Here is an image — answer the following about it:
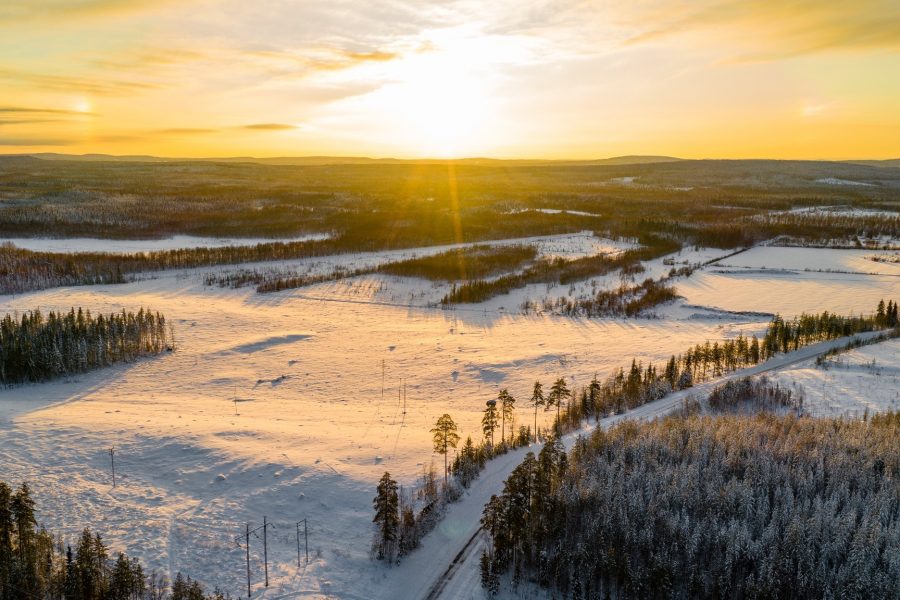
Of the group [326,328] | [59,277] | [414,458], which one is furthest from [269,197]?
[414,458]

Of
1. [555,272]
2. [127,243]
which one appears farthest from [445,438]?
[127,243]

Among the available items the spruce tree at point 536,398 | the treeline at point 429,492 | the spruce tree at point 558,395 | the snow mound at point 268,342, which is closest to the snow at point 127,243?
the snow mound at point 268,342

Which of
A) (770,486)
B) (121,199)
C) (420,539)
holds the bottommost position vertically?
(420,539)

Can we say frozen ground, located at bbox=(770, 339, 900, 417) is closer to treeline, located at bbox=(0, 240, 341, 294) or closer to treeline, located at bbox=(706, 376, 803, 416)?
treeline, located at bbox=(706, 376, 803, 416)

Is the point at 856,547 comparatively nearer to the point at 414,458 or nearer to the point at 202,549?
the point at 414,458

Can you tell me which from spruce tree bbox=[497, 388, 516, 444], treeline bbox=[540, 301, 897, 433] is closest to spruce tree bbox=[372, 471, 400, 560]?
spruce tree bbox=[497, 388, 516, 444]
